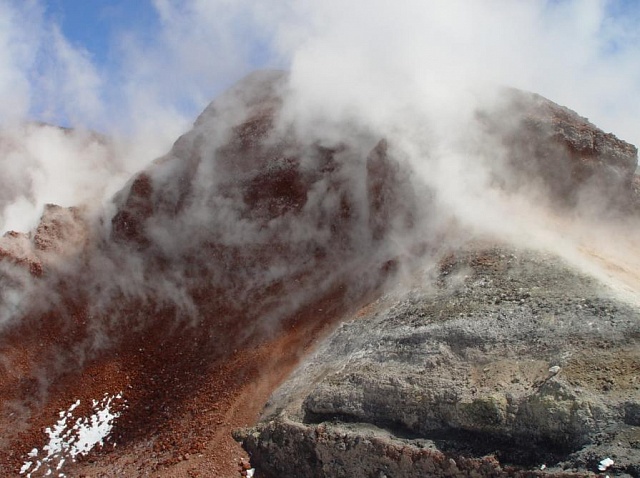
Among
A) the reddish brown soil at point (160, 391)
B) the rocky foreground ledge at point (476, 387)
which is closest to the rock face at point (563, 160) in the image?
the rocky foreground ledge at point (476, 387)

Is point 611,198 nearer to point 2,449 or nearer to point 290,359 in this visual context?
point 290,359

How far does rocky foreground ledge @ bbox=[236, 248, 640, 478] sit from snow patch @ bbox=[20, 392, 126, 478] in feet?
17.4

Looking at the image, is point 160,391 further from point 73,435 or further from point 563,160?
point 563,160

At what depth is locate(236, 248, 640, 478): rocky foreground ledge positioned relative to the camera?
9.94 metres

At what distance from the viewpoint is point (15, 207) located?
29422mm

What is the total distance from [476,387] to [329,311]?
725 cm

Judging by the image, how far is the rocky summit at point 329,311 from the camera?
11.0 m

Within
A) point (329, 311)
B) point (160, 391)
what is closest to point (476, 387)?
point (329, 311)

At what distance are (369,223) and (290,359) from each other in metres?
5.78

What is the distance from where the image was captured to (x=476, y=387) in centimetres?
1124

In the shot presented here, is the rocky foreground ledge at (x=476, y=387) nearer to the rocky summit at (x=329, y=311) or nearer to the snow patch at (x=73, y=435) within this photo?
the rocky summit at (x=329, y=311)

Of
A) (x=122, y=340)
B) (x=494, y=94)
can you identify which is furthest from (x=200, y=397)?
(x=494, y=94)

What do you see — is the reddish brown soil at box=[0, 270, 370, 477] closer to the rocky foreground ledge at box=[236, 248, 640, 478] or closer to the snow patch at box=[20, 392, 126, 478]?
the snow patch at box=[20, 392, 126, 478]

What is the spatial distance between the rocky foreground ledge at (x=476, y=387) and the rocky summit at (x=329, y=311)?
0.15 ft
